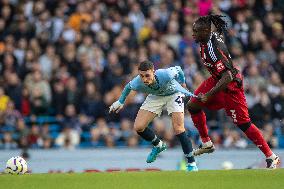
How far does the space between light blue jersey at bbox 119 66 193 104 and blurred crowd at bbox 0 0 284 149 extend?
475 centimetres

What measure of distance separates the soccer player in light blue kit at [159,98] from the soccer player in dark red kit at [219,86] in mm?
359

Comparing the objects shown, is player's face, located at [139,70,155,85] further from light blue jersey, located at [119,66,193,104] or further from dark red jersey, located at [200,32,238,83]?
dark red jersey, located at [200,32,238,83]

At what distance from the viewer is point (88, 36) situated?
22031 mm

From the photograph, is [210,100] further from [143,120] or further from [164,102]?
[143,120]

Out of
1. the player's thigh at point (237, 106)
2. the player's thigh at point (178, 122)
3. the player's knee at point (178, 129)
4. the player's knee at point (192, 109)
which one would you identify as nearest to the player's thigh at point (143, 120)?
the player's thigh at point (178, 122)

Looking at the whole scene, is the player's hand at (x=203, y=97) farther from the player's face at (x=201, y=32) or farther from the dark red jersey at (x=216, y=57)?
the player's face at (x=201, y=32)

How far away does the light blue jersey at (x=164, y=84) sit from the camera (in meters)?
15.1

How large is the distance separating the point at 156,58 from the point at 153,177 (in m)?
7.71

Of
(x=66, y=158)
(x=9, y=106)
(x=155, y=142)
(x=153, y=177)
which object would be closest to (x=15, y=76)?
(x=9, y=106)

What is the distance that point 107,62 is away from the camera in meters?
21.8

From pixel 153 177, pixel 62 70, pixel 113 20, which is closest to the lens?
pixel 153 177

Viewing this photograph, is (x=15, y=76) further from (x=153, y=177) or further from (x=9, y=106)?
(x=153, y=177)

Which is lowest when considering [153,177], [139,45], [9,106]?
[153,177]

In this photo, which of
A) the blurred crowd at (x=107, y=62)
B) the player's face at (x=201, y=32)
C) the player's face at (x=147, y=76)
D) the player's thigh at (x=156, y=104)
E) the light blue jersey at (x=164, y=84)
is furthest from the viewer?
the blurred crowd at (x=107, y=62)
